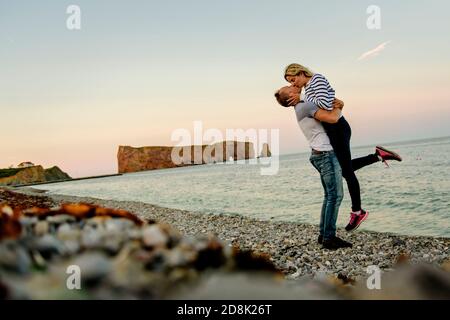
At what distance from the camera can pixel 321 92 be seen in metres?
6.23

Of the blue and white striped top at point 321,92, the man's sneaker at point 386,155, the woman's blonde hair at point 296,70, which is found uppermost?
the woman's blonde hair at point 296,70

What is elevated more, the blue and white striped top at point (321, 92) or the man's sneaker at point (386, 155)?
the blue and white striped top at point (321, 92)

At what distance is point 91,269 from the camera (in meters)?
2.49

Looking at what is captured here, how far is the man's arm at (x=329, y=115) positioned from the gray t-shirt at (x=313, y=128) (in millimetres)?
223

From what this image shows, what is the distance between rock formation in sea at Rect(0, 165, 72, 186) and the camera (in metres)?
132

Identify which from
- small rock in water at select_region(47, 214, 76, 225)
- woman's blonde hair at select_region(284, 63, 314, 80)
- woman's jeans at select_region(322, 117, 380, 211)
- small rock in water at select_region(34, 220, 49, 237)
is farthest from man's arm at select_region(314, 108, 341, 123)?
small rock in water at select_region(34, 220, 49, 237)

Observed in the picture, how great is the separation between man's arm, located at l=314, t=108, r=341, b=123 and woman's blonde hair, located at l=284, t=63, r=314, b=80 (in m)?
0.70

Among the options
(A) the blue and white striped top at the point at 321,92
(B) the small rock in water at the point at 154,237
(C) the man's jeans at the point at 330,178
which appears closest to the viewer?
(B) the small rock in water at the point at 154,237

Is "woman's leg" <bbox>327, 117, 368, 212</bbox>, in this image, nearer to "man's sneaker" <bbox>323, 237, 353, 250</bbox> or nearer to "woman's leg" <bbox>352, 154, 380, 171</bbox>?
"woman's leg" <bbox>352, 154, 380, 171</bbox>

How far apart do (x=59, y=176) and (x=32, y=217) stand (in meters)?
183

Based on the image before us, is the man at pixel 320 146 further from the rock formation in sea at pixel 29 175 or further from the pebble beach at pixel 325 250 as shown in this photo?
the rock formation in sea at pixel 29 175

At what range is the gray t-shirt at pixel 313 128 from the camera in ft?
21.5

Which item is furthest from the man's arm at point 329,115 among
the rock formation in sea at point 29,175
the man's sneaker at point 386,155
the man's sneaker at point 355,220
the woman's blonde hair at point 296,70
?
the rock formation in sea at point 29,175
